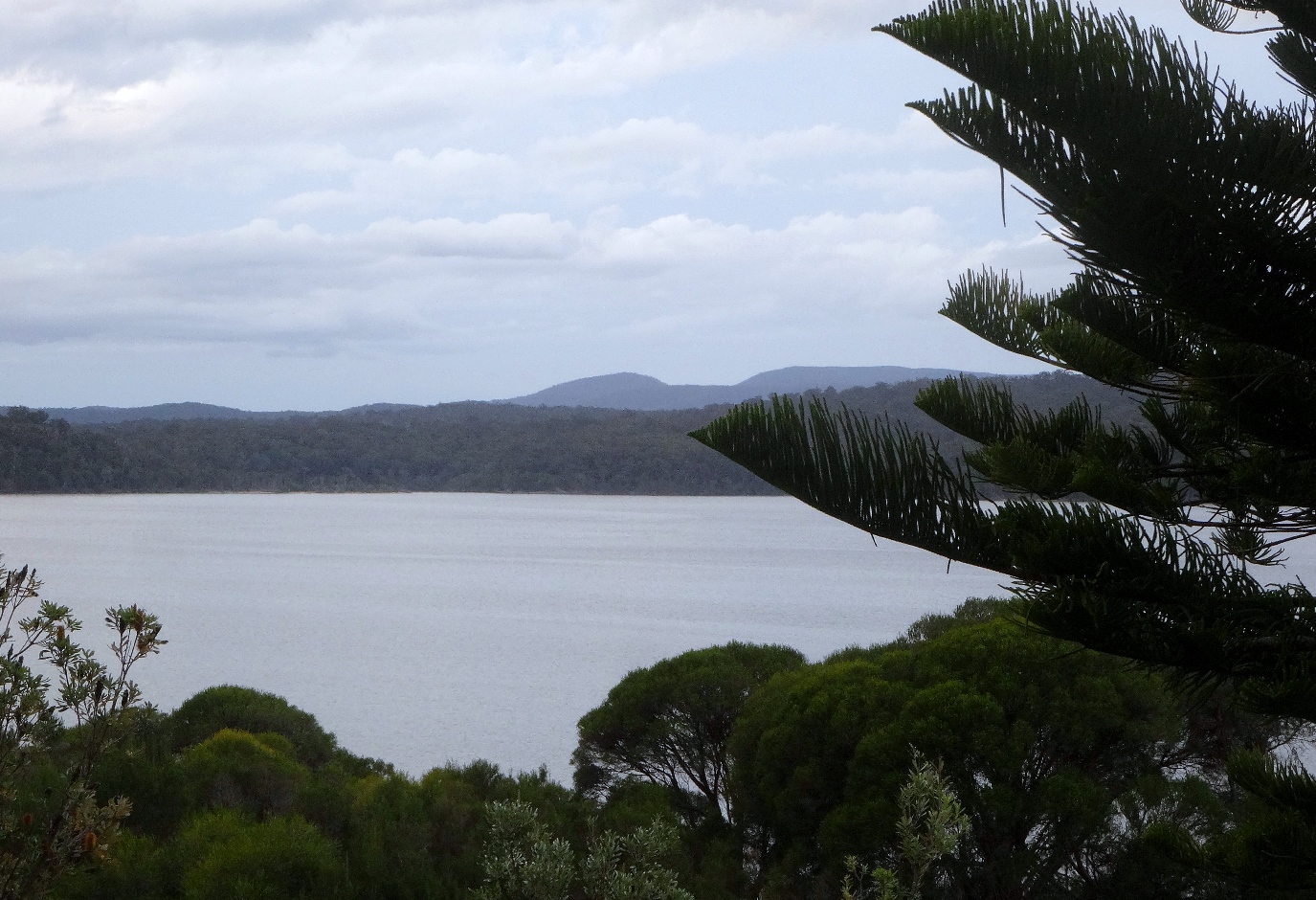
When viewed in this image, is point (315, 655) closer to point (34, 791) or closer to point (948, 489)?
point (34, 791)

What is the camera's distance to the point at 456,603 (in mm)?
38375

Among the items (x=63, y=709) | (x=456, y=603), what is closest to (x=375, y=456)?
(x=456, y=603)

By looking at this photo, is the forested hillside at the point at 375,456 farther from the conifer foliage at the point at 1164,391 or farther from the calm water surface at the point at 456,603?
the conifer foliage at the point at 1164,391

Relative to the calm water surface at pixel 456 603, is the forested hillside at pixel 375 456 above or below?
above

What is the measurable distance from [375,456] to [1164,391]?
77.6 metres

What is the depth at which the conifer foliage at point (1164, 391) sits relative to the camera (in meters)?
2.50

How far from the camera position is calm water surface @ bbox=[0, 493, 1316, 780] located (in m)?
21.1

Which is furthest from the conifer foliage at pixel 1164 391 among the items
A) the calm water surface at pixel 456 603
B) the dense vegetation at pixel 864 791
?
the calm water surface at pixel 456 603

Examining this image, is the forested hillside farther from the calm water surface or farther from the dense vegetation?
the dense vegetation

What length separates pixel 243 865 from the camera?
179 inches

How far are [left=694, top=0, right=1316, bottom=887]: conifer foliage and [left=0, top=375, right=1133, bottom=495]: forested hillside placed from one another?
2366 inches

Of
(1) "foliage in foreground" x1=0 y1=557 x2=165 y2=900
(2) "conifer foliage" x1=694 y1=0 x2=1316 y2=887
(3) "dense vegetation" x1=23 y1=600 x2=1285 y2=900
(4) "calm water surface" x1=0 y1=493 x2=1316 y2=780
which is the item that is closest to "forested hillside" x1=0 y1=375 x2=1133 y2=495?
(4) "calm water surface" x1=0 y1=493 x2=1316 y2=780

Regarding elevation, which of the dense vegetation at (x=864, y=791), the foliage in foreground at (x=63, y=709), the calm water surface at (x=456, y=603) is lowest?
the calm water surface at (x=456, y=603)

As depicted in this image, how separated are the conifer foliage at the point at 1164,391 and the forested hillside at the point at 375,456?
60106mm
